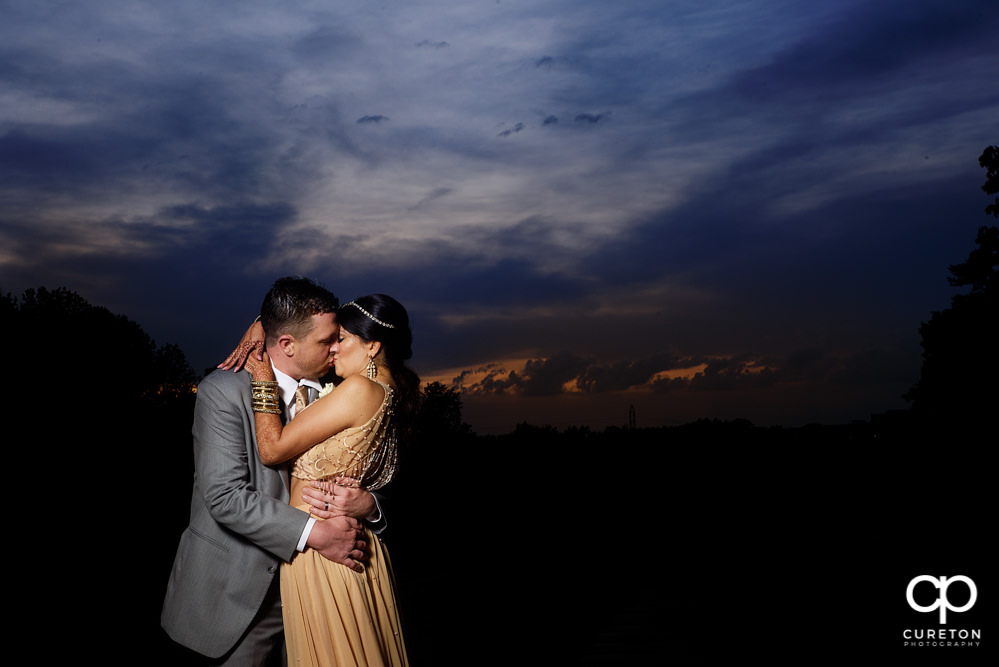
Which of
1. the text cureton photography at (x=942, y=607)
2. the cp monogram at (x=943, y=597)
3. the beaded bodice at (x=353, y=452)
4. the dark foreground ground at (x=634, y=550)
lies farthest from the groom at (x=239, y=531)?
the cp monogram at (x=943, y=597)

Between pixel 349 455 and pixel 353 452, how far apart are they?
21 millimetres

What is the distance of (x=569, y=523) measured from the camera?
14664mm

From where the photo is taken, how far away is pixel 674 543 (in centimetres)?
1572

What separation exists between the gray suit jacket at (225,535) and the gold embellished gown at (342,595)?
0.15 metres

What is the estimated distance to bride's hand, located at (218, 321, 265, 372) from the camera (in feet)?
11.0

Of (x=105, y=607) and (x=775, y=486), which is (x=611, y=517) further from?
(x=105, y=607)

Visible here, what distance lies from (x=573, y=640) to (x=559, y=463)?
6.68 meters

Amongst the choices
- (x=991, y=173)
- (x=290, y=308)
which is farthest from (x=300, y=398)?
(x=991, y=173)

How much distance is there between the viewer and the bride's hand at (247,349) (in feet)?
11.0

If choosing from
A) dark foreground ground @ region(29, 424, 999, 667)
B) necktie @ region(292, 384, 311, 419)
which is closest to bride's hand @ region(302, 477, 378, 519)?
necktie @ region(292, 384, 311, 419)

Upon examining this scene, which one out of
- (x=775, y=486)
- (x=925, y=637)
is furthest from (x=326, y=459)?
(x=775, y=486)

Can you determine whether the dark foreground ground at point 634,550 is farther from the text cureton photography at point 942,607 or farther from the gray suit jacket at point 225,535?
the gray suit jacket at point 225,535

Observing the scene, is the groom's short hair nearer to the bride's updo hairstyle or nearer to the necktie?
the bride's updo hairstyle

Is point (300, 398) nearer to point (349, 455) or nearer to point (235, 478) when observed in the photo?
point (349, 455)
